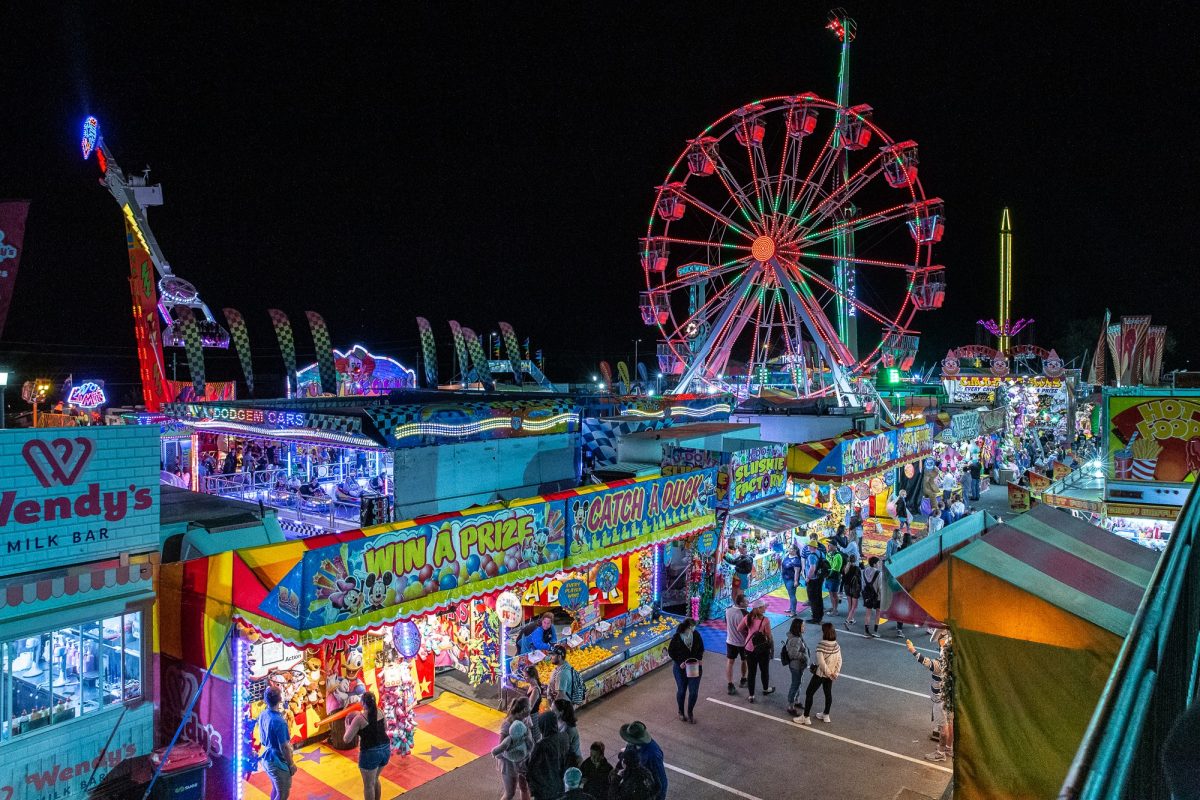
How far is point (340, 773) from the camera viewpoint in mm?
8445

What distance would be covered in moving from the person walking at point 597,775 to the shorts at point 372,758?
84.4 inches

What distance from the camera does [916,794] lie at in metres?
7.00

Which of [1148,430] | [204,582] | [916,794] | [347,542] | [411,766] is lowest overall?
[411,766]

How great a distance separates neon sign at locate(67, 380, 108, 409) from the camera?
27000mm

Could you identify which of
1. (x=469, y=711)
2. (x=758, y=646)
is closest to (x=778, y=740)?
(x=758, y=646)

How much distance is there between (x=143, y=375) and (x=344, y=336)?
71.9 m

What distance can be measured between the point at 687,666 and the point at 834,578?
555 cm

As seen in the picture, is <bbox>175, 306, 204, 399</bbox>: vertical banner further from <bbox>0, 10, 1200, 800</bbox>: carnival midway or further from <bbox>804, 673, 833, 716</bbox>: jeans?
<bbox>804, 673, 833, 716</bbox>: jeans

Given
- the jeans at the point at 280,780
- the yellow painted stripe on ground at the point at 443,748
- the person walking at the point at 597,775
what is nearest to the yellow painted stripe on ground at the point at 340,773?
the yellow painted stripe on ground at the point at 443,748

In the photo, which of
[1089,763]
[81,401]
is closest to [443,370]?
[81,401]

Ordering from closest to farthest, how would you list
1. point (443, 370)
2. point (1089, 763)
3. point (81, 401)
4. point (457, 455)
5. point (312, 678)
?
point (1089, 763) → point (312, 678) → point (457, 455) → point (81, 401) → point (443, 370)

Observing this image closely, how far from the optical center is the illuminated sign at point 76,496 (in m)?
6.63

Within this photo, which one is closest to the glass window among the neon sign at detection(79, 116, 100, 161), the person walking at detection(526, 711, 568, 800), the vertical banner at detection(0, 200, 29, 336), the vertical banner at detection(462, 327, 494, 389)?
the vertical banner at detection(0, 200, 29, 336)

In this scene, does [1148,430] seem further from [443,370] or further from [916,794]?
[443,370]
